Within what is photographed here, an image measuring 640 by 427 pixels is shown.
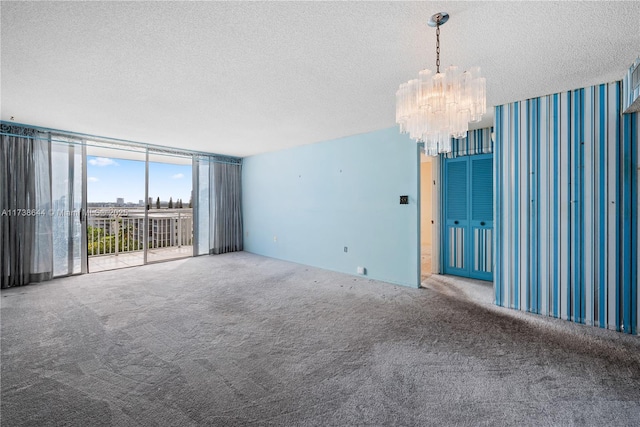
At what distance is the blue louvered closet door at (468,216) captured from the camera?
14.3 feet

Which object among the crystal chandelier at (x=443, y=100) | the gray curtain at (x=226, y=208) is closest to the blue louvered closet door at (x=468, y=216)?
the crystal chandelier at (x=443, y=100)

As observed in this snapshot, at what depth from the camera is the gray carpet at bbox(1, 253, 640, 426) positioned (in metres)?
1.59

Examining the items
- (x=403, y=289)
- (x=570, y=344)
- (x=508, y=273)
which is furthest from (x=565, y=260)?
(x=403, y=289)

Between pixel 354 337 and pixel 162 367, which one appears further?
pixel 354 337

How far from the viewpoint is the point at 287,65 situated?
2303 mm

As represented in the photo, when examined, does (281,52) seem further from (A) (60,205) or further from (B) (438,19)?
(A) (60,205)

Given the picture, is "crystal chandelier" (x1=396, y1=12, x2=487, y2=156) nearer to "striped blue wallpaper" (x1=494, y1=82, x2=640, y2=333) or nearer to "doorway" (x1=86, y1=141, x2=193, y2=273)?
"striped blue wallpaper" (x1=494, y1=82, x2=640, y2=333)

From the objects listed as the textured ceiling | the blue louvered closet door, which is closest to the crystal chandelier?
the textured ceiling

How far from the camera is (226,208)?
6.59 m

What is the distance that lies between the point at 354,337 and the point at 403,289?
1668mm

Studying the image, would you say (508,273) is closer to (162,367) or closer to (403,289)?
(403,289)

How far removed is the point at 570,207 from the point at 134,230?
313 inches

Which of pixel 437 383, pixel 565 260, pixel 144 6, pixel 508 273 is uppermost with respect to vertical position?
pixel 144 6

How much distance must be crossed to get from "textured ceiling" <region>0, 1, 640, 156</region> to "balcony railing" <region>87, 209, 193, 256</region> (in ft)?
9.71
